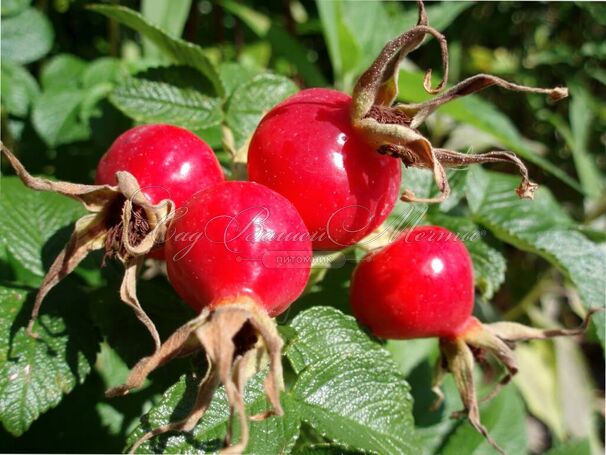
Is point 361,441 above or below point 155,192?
below

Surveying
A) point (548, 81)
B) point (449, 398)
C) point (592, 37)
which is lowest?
point (449, 398)

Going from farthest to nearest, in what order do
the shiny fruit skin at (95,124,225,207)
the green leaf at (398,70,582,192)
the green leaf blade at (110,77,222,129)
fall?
the green leaf at (398,70,582,192) < the green leaf blade at (110,77,222,129) < the shiny fruit skin at (95,124,225,207)

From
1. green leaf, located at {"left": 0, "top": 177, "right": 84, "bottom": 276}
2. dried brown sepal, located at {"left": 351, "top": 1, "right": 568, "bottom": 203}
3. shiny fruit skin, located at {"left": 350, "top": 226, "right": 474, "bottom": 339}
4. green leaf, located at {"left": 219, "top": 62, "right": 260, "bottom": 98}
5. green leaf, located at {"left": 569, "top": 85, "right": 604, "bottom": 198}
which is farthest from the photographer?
green leaf, located at {"left": 569, "top": 85, "right": 604, "bottom": 198}

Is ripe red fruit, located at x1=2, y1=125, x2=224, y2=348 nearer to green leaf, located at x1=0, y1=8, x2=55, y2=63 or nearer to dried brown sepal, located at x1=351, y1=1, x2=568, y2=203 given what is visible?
dried brown sepal, located at x1=351, y1=1, x2=568, y2=203

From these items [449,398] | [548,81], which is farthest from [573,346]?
[449,398]

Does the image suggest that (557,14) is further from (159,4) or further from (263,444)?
(263,444)

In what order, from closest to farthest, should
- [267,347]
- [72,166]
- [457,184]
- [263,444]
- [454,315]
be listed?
1. [267,347]
2. [263,444]
3. [454,315]
4. [457,184]
5. [72,166]

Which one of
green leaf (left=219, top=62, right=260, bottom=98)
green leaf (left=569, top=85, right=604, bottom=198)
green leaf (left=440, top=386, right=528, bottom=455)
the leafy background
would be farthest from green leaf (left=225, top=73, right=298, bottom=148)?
green leaf (left=569, top=85, right=604, bottom=198)
